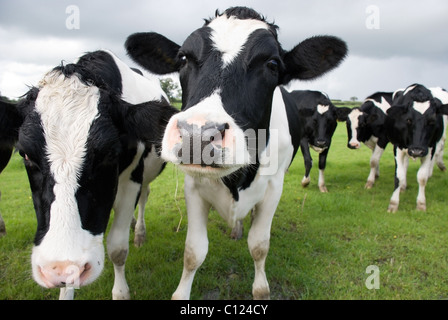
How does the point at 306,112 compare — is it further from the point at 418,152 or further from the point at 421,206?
the point at 421,206

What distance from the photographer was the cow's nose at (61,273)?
1.84m

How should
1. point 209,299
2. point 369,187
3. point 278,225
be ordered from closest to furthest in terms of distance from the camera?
point 209,299 → point 278,225 → point 369,187

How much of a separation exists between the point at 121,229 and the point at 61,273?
136 centimetres

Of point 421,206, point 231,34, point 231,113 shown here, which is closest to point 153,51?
point 231,34

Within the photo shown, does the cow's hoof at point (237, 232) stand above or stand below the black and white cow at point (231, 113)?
below

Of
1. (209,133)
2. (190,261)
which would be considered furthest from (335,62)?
(190,261)

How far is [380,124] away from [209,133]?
926cm

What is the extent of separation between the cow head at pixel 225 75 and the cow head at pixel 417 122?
4229 millimetres

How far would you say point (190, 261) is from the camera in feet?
10.5

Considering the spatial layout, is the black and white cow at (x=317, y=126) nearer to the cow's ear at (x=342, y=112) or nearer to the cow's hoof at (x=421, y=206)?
the cow's ear at (x=342, y=112)

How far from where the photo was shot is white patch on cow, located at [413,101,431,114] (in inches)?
263

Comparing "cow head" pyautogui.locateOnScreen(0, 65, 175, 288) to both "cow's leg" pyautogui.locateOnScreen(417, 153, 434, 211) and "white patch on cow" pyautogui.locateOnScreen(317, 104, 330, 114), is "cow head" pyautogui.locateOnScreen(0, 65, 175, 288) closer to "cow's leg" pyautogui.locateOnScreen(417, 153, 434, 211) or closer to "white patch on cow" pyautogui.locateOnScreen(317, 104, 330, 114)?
"cow's leg" pyautogui.locateOnScreen(417, 153, 434, 211)

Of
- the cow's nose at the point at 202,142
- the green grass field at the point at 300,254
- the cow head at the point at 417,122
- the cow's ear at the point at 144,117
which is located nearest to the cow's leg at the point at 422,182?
the green grass field at the point at 300,254

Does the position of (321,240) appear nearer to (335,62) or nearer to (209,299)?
(209,299)
